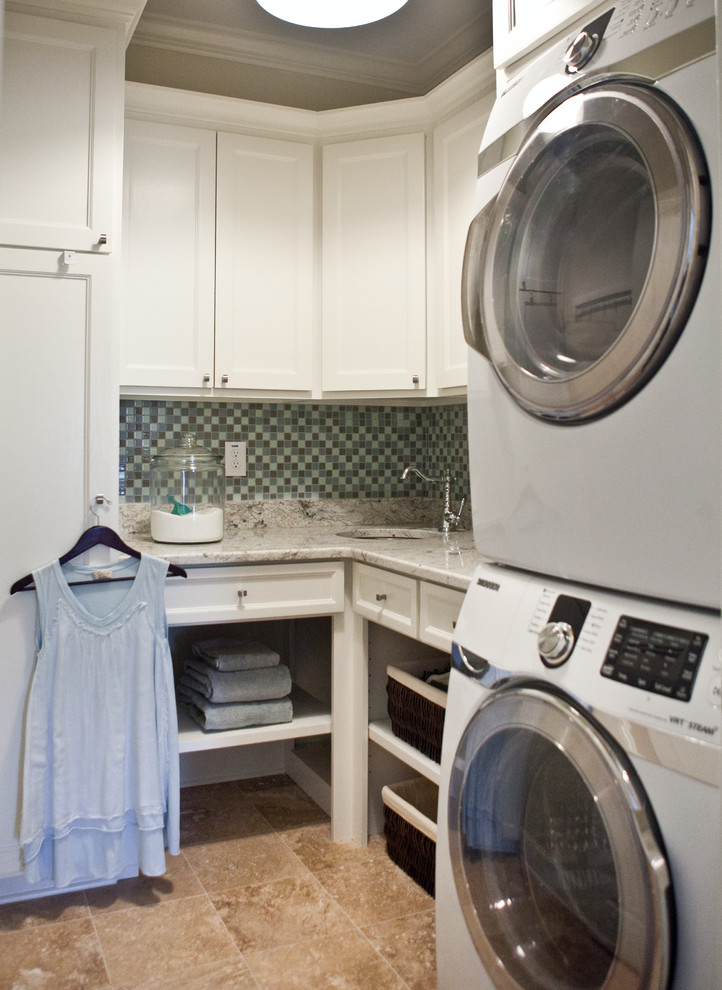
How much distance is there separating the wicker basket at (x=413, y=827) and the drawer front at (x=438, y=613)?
47 centimetres

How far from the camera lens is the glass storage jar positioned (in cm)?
260

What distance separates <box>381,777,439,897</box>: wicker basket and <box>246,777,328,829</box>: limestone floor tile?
0.33 metres

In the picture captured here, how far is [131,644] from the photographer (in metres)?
2.14

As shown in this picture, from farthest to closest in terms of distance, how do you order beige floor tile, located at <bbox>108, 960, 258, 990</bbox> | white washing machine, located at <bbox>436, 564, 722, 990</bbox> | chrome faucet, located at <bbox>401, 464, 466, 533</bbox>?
1. chrome faucet, located at <bbox>401, 464, 466, 533</bbox>
2. beige floor tile, located at <bbox>108, 960, 258, 990</bbox>
3. white washing machine, located at <bbox>436, 564, 722, 990</bbox>

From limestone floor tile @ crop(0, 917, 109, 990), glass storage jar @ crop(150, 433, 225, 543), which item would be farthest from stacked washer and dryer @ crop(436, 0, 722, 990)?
glass storage jar @ crop(150, 433, 225, 543)

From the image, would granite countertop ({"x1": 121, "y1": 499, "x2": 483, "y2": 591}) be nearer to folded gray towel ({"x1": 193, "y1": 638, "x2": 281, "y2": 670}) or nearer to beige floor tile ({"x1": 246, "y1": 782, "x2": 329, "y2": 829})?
folded gray towel ({"x1": 193, "y1": 638, "x2": 281, "y2": 670})

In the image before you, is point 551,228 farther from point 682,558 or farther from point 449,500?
point 449,500

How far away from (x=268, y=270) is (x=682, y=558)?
2068mm

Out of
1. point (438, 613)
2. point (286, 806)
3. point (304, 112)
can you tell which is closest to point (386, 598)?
Answer: point (438, 613)

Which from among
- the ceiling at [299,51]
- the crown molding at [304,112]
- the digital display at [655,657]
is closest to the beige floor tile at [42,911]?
the digital display at [655,657]

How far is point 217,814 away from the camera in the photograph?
8.70 ft

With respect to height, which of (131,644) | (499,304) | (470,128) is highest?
(470,128)

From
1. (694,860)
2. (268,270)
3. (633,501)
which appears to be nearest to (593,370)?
(633,501)

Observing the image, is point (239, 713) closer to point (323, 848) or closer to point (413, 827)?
point (323, 848)
